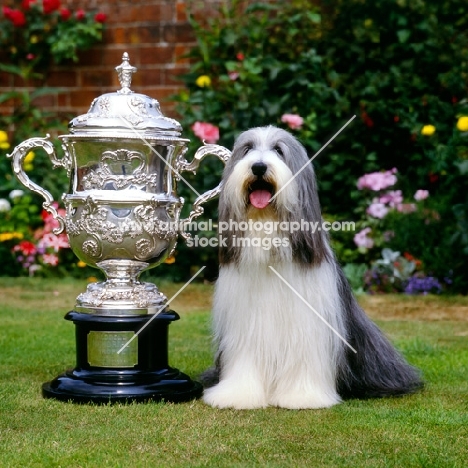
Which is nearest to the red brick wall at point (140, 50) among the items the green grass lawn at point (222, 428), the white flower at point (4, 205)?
the white flower at point (4, 205)

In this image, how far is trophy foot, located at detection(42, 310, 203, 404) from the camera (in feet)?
13.0

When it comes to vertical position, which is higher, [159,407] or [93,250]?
[93,250]

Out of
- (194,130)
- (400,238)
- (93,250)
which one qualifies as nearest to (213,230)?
(194,130)

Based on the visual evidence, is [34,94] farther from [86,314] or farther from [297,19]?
[86,314]

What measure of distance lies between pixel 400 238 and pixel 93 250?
3431 millimetres

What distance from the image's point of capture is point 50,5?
27.6 ft

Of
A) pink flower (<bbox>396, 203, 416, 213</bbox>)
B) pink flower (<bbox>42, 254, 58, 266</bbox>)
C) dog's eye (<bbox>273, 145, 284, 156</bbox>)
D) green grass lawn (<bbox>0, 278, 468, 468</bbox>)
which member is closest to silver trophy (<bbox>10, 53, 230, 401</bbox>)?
green grass lawn (<bbox>0, 278, 468, 468</bbox>)

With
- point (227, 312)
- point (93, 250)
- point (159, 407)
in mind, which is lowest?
point (159, 407)

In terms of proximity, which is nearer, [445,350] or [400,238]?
[445,350]

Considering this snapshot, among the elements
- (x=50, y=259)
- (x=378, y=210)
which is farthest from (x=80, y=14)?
(x=378, y=210)

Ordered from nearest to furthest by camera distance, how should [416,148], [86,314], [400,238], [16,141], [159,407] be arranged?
A: [159,407]
[86,314]
[400,238]
[416,148]
[16,141]

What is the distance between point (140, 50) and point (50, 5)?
3.26 feet

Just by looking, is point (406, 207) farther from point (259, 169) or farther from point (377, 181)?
point (259, 169)

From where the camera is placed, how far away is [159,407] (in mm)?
3826
